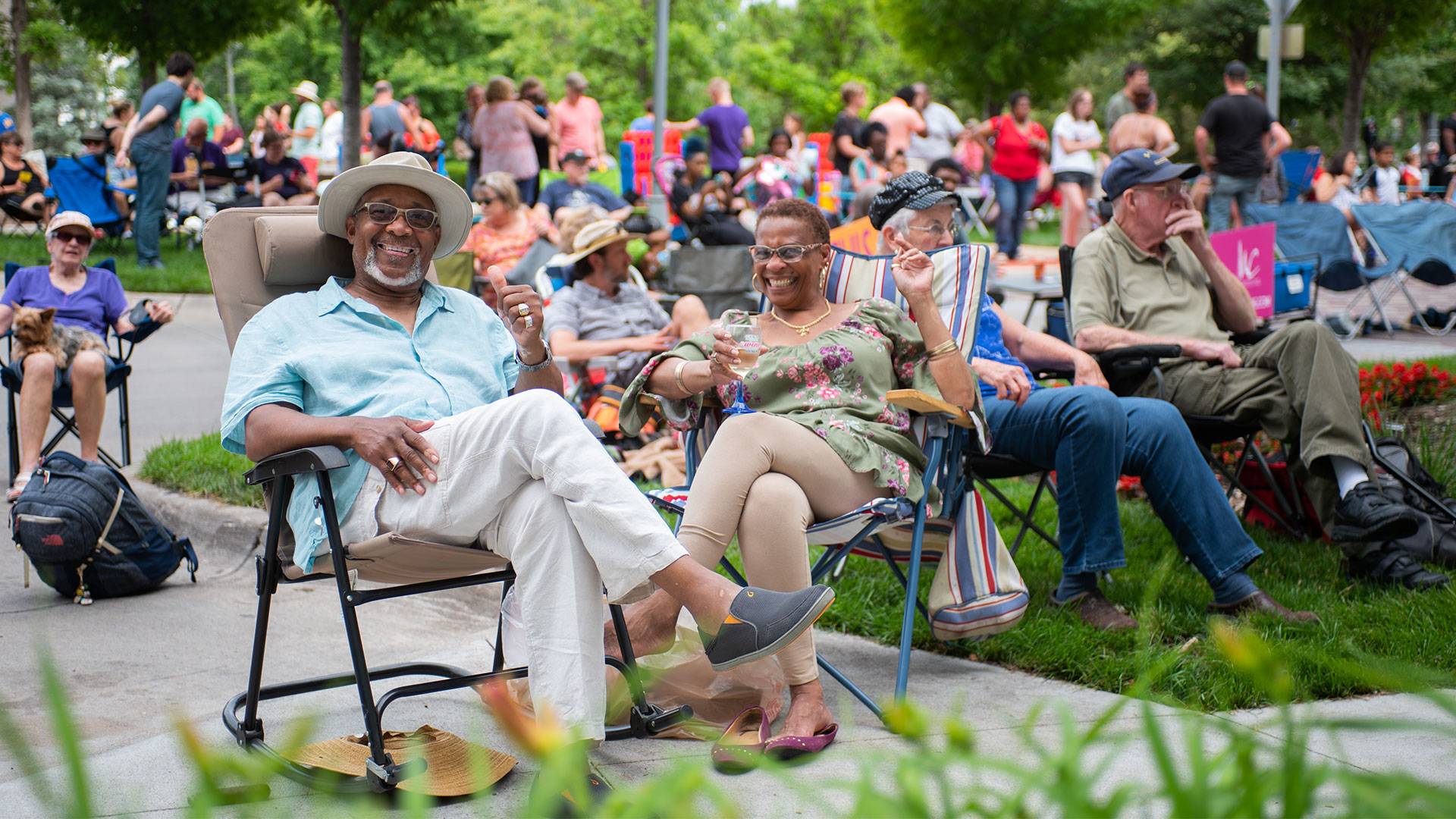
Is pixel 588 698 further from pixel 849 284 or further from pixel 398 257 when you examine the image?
pixel 849 284

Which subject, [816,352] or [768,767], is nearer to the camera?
[768,767]

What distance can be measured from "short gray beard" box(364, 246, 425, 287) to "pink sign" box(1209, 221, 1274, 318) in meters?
3.96

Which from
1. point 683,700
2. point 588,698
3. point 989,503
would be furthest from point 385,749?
point 989,503

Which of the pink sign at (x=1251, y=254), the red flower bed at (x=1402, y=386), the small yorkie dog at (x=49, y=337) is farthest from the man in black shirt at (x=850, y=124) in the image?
the small yorkie dog at (x=49, y=337)

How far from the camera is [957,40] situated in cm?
2592

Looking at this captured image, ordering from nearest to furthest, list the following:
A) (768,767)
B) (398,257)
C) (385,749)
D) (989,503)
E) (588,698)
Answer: (768,767)
(588,698)
(385,749)
(398,257)
(989,503)

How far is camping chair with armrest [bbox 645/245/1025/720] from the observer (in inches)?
138

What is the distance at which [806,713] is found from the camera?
324cm

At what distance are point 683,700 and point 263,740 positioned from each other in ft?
3.42

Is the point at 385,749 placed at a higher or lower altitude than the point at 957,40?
lower

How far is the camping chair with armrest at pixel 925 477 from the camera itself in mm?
3506

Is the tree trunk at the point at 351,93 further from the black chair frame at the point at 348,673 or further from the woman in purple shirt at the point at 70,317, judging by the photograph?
the black chair frame at the point at 348,673

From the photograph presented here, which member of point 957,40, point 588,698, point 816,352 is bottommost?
point 588,698

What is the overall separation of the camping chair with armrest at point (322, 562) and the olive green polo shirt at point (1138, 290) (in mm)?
2392
